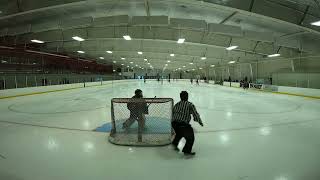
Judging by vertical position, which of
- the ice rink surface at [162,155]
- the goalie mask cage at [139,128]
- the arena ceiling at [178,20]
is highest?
the arena ceiling at [178,20]

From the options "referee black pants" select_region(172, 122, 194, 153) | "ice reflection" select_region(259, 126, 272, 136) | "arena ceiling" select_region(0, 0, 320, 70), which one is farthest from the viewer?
"arena ceiling" select_region(0, 0, 320, 70)

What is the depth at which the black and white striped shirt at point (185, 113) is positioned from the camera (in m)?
4.43

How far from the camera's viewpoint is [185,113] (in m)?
4.43

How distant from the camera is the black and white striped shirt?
4426mm

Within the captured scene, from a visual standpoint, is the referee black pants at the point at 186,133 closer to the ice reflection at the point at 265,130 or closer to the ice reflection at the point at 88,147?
the ice reflection at the point at 88,147

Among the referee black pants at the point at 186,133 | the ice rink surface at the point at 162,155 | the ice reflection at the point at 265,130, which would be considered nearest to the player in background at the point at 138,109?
the ice rink surface at the point at 162,155

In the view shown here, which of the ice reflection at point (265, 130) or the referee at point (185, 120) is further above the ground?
the referee at point (185, 120)

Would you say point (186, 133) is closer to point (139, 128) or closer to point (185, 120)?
point (185, 120)

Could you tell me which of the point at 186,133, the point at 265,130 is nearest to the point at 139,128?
the point at 186,133

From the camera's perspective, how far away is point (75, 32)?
15727 millimetres

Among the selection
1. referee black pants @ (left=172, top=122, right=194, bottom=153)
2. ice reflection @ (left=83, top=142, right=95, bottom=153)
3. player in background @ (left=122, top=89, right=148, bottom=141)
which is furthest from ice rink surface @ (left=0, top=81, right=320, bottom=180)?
player in background @ (left=122, top=89, right=148, bottom=141)

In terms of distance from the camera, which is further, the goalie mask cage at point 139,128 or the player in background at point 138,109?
the player in background at point 138,109

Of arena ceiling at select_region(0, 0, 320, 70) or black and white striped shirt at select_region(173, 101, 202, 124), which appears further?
arena ceiling at select_region(0, 0, 320, 70)

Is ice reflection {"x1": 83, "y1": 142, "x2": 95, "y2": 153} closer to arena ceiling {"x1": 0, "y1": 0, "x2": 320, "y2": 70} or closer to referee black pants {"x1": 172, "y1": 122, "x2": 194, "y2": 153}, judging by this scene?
referee black pants {"x1": 172, "y1": 122, "x2": 194, "y2": 153}
